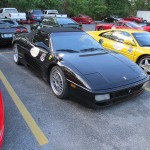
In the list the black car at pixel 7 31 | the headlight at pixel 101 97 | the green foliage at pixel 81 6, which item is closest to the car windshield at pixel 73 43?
the headlight at pixel 101 97

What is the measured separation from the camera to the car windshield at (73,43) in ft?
16.3

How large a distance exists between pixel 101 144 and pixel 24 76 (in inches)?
127

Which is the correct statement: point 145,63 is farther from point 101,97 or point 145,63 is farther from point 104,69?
point 101,97

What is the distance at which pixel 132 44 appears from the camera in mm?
6621

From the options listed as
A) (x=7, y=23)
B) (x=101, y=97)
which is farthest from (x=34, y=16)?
(x=101, y=97)

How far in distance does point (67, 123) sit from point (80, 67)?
1.08m

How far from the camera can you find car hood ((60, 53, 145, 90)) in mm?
3952

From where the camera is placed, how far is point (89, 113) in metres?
4.04

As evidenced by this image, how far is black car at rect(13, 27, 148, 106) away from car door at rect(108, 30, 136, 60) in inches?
61.8

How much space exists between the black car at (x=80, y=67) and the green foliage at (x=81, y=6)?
89.7ft

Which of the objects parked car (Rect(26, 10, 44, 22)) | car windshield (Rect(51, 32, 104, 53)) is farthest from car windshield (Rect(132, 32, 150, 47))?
parked car (Rect(26, 10, 44, 22))

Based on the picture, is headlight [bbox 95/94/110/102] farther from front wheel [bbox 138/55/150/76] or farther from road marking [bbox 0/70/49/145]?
front wheel [bbox 138/55/150/76]

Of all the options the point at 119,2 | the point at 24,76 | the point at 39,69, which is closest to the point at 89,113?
the point at 39,69

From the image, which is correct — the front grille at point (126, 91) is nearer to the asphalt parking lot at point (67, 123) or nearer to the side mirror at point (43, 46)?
the asphalt parking lot at point (67, 123)
